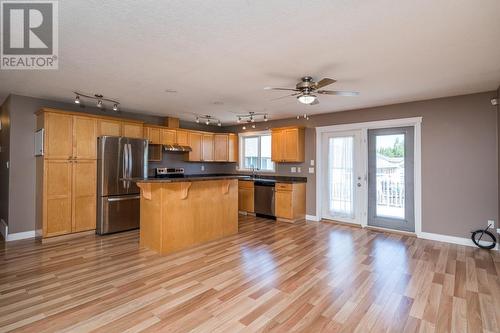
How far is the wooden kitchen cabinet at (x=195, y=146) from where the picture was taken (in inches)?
268

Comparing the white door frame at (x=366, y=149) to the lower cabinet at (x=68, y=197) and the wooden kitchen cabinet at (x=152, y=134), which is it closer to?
the wooden kitchen cabinet at (x=152, y=134)

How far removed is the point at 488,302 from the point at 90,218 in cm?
588

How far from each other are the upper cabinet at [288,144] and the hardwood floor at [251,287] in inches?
97.9

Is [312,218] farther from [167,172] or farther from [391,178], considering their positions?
[167,172]

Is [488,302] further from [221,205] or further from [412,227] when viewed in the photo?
[221,205]

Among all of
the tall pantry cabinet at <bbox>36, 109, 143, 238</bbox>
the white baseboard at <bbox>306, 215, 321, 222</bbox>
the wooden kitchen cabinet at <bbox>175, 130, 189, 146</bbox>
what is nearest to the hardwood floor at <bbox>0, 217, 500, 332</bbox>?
the tall pantry cabinet at <bbox>36, 109, 143, 238</bbox>

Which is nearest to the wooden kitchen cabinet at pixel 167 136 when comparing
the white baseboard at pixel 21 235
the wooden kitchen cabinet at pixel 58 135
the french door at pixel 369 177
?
the wooden kitchen cabinet at pixel 58 135

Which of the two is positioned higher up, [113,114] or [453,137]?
[113,114]

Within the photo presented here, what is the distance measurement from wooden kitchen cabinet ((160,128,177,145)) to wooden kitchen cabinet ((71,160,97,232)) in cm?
168

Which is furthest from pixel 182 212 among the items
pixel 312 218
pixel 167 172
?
pixel 312 218

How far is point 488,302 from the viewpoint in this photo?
8.05ft

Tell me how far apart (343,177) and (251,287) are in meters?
3.77

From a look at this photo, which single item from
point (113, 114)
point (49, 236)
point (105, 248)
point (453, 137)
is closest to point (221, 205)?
point (105, 248)

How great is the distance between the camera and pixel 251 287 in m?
2.74
